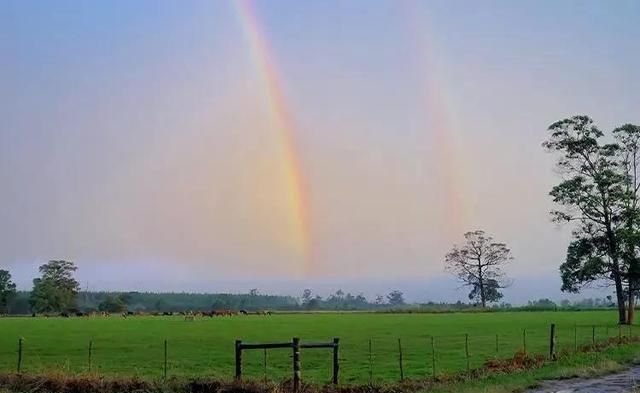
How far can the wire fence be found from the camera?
3080 centimetres

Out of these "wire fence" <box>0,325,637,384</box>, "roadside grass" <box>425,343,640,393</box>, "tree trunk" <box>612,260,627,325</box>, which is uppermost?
"tree trunk" <box>612,260,627,325</box>

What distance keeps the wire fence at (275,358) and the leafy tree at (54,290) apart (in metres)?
135

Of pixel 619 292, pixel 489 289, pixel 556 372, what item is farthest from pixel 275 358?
pixel 489 289

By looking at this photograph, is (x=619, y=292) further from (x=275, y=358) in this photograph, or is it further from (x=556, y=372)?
(x=556, y=372)

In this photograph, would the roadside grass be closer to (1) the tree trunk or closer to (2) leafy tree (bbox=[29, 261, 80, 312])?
(1) the tree trunk

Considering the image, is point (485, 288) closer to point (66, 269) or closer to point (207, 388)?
point (66, 269)

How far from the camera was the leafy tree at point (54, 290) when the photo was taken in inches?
7156

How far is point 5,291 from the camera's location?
187 m

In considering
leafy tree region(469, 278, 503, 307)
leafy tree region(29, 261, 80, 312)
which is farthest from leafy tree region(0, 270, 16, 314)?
leafy tree region(469, 278, 503, 307)

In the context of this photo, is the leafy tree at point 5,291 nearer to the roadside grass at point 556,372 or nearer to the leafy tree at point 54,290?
the leafy tree at point 54,290

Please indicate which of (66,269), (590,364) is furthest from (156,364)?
(66,269)

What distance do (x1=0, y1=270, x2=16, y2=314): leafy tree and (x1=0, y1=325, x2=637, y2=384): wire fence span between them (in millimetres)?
143524

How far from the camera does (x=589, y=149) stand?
74438mm

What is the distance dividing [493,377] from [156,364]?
1701cm
